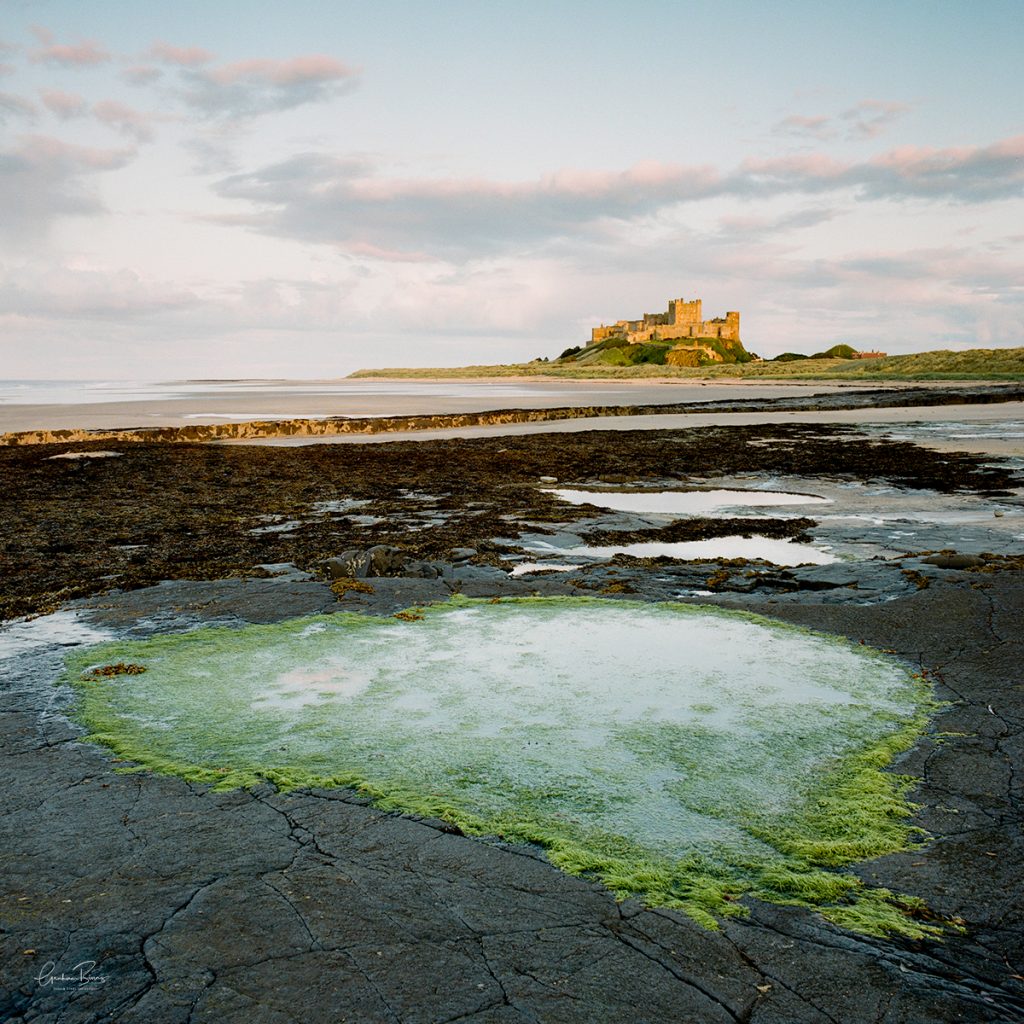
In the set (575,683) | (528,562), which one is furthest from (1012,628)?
(528,562)

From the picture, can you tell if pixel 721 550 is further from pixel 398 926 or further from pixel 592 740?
pixel 398 926

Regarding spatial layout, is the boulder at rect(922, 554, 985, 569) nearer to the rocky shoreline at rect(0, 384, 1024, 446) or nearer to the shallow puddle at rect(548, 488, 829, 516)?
the shallow puddle at rect(548, 488, 829, 516)

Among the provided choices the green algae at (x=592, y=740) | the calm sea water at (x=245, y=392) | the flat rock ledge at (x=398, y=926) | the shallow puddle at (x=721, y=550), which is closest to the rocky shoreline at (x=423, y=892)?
the flat rock ledge at (x=398, y=926)

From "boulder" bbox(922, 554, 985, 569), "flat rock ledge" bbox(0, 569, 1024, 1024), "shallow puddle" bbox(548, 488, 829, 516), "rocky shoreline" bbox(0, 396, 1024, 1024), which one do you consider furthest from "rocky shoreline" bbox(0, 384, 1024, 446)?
"flat rock ledge" bbox(0, 569, 1024, 1024)

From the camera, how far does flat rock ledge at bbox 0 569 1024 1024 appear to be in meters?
3.06

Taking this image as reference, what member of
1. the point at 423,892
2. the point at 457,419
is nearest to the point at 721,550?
the point at 423,892

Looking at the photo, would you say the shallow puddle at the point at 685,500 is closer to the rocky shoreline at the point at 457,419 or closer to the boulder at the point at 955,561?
the boulder at the point at 955,561

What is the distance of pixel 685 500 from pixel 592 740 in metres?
11.6

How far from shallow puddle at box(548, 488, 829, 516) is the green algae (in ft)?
24.4

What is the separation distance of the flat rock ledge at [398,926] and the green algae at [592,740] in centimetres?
18

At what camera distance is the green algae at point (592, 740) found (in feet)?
13.2

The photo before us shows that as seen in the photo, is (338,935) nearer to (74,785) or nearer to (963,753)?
(74,785)

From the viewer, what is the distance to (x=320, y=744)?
5344 millimetres

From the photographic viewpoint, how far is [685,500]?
16.5 metres
